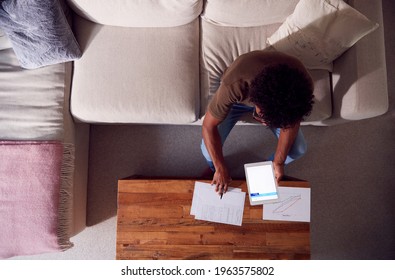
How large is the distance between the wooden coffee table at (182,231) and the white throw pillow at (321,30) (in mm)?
630

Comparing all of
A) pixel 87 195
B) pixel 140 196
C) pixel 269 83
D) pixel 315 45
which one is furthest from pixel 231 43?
pixel 87 195

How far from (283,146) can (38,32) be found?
1090 mm

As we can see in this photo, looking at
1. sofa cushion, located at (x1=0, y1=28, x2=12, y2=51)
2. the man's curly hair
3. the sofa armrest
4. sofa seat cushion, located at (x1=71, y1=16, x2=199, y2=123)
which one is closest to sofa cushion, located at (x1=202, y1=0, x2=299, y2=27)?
sofa seat cushion, located at (x1=71, y1=16, x2=199, y2=123)

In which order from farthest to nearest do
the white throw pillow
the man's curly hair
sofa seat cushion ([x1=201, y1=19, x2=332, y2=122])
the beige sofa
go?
sofa seat cushion ([x1=201, y1=19, x2=332, y2=122]) → the beige sofa → the white throw pillow → the man's curly hair

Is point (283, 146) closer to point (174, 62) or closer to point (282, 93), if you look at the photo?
point (282, 93)

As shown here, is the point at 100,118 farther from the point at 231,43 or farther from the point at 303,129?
the point at 303,129

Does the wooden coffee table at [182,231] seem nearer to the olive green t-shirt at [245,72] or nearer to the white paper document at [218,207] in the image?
the white paper document at [218,207]

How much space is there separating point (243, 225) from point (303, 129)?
2.38 feet

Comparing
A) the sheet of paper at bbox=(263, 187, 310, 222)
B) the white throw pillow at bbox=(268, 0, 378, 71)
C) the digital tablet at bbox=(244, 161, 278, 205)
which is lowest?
the sheet of paper at bbox=(263, 187, 310, 222)

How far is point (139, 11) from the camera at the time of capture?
1254mm

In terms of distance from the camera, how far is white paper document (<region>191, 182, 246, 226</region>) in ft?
4.02

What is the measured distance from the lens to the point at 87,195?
5.38 feet

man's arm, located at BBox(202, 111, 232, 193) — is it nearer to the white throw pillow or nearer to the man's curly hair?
the man's curly hair

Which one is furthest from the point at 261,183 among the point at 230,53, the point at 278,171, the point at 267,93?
the point at 230,53
